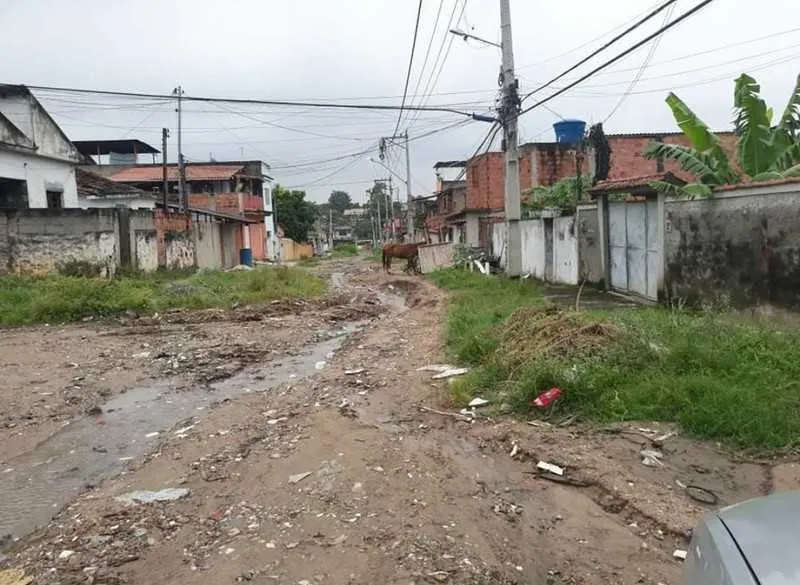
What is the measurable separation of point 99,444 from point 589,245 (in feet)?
38.5

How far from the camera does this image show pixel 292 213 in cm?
6375

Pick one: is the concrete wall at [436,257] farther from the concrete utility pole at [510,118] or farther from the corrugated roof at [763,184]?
the corrugated roof at [763,184]

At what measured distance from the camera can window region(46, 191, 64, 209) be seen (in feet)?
72.9

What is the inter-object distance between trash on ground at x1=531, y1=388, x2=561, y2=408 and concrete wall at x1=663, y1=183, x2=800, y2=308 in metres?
4.22

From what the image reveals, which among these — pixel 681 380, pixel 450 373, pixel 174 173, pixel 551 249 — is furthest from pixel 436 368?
pixel 174 173

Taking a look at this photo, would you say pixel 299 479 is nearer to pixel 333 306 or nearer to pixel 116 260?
pixel 333 306

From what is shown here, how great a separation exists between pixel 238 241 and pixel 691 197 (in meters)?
31.9

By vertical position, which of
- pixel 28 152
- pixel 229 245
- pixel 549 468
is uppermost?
pixel 28 152

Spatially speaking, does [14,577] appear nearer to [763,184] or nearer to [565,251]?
[763,184]

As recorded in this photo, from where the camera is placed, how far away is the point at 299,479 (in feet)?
15.5

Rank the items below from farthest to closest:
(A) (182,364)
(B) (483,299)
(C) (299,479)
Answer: (B) (483,299)
(A) (182,364)
(C) (299,479)

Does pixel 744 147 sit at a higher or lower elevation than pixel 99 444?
higher

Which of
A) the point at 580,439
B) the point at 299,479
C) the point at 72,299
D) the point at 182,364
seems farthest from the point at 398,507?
the point at 72,299

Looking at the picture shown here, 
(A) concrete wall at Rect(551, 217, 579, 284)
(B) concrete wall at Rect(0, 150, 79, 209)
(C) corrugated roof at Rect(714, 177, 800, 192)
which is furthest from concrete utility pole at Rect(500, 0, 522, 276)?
(B) concrete wall at Rect(0, 150, 79, 209)
